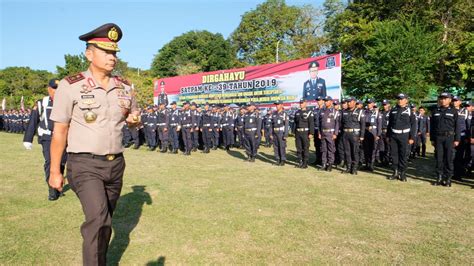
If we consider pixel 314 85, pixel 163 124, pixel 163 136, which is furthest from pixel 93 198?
pixel 314 85

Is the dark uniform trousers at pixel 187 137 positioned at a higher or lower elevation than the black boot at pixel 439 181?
higher

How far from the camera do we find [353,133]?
930 cm

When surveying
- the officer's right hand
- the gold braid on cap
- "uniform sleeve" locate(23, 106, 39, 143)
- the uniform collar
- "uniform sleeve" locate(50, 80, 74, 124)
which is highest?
the gold braid on cap

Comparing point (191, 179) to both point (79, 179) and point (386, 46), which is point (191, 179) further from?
point (386, 46)

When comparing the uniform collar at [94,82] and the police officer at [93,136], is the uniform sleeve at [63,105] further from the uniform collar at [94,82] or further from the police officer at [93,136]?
the uniform collar at [94,82]

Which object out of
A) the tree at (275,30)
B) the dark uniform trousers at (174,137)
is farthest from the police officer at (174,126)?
the tree at (275,30)

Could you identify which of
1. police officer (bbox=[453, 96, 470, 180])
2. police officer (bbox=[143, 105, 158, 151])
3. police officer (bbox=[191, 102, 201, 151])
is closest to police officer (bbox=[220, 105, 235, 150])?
police officer (bbox=[191, 102, 201, 151])

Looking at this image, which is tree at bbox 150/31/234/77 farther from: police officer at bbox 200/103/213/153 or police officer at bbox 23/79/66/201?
police officer at bbox 23/79/66/201

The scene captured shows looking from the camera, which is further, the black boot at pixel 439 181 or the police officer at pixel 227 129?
the police officer at pixel 227 129

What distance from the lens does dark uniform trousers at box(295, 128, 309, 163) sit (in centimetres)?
1011

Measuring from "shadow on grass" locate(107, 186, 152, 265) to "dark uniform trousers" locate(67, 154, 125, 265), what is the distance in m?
0.91

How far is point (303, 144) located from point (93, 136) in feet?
26.0

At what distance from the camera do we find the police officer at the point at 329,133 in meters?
9.80

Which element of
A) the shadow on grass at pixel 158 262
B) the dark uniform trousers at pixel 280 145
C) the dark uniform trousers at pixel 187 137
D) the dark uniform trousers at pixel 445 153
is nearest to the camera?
the shadow on grass at pixel 158 262
